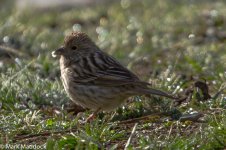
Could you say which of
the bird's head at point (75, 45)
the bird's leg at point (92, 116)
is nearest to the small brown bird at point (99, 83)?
the bird's leg at point (92, 116)

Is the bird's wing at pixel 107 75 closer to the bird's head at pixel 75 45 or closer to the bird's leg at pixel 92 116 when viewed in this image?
the bird's leg at pixel 92 116

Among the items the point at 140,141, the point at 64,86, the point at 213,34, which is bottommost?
the point at 140,141

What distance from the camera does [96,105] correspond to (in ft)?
27.2

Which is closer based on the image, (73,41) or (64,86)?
(64,86)

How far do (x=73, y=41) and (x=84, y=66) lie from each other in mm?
559

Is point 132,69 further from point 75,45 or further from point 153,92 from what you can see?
point 153,92

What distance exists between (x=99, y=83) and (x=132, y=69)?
215 centimetres

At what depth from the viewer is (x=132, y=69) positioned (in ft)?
34.4

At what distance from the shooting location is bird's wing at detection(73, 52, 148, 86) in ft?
27.1

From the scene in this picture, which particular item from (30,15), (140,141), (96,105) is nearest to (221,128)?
(140,141)

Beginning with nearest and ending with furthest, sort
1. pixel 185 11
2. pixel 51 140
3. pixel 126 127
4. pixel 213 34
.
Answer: pixel 51 140 < pixel 126 127 < pixel 213 34 < pixel 185 11

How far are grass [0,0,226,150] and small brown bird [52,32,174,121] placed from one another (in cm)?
16

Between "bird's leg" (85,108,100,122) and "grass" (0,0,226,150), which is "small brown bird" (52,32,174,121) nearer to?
"bird's leg" (85,108,100,122)

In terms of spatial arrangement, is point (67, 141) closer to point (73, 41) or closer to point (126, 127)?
point (126, 127)
